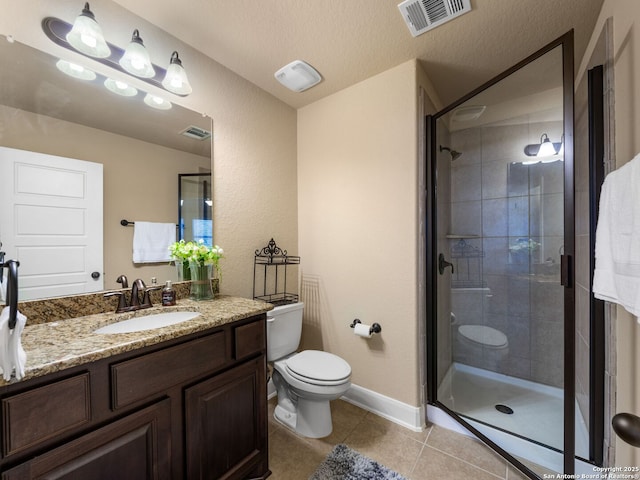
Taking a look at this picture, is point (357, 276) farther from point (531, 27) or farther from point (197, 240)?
point (531, 27)

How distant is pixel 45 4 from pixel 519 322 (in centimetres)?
328

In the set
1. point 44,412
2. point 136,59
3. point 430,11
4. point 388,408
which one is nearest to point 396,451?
point 388,408

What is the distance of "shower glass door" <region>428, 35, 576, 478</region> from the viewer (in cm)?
159

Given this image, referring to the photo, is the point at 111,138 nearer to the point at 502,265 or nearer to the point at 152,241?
the point at 152,241

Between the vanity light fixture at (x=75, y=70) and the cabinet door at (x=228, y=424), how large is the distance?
154 centimetres

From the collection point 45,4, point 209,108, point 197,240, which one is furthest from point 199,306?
point 45,4

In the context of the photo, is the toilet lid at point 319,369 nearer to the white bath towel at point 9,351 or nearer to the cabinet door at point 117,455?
the cabinet door at point 117,455

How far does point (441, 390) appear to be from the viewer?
75.8 inches

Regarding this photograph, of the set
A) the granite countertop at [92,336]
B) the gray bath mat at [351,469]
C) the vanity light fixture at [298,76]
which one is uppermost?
the vanity light fixture at [298,76]

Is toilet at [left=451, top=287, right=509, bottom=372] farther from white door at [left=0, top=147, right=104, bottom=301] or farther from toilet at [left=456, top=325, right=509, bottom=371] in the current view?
white door at [left=0, top=147, right=104, bottom=301]

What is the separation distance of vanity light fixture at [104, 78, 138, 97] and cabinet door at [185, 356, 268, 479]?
1.52 m

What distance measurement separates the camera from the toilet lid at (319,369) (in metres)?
1.55

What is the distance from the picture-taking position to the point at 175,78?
1491 millimetres

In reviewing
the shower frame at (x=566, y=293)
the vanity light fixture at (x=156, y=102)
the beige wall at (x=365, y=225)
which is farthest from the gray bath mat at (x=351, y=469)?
the vanity light fixture at (x=156, y=102)
